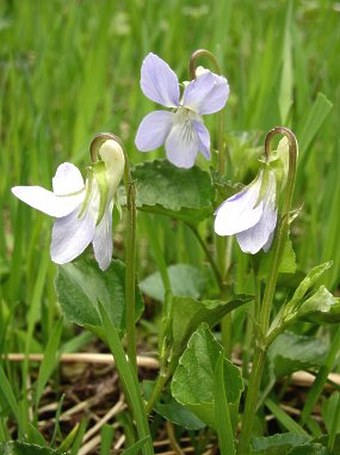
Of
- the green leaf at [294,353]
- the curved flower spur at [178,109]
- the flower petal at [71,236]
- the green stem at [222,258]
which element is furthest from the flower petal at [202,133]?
the green leaf at [294,353]

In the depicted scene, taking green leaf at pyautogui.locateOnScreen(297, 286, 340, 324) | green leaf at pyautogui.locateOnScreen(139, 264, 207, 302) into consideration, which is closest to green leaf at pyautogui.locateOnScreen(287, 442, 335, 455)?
green leaf at pyautogui.locateOnScreen(297, 286, 340, 324)

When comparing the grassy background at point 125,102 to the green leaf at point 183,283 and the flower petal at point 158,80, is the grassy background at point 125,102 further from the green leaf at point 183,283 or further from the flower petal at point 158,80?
the flower petal at point 158,80

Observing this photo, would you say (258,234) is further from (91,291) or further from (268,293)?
(91,291)

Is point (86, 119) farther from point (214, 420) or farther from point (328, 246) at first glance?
point (214, 420)

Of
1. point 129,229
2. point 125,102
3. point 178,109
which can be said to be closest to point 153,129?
point 178,109

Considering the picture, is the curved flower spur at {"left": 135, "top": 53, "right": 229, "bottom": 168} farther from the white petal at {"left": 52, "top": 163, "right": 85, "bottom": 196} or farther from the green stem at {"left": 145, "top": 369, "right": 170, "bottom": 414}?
the green stem at {"left": 145, "top": 369, "right": 170, "bottom": 414}

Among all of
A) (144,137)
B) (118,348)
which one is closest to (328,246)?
(144,137)
